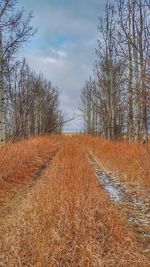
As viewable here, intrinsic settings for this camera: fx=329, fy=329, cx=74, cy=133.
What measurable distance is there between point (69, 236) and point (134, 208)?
2.93 meters

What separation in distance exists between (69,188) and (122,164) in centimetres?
577

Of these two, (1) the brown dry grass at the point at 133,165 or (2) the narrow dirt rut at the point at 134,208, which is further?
(1) the brown dry grass at the point at 133,165

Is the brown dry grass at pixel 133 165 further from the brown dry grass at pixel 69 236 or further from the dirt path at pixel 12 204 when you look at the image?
the brown dry grass at pixel 69 236

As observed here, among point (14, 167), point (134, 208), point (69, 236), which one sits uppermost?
point (14, 167)

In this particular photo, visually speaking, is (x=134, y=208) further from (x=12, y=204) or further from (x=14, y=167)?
(x=14, y=167)

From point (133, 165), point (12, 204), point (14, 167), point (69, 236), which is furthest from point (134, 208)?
point (14, 167)

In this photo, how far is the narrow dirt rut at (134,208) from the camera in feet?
15.6

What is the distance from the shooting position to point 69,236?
3.90 metres

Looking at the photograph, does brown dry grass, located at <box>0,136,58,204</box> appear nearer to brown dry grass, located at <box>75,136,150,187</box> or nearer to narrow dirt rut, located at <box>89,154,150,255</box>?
narrow dirt rut, located at <box>89,154,150,255</box>

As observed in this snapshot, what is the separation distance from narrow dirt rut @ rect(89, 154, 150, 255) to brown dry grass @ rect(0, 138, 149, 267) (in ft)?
1.48

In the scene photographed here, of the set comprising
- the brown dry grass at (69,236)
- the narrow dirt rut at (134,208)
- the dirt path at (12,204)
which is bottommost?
the narrow dirt rut at (134,208)

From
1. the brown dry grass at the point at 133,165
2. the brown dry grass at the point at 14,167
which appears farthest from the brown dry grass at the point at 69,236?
the brown dry grass at the point at 133,165

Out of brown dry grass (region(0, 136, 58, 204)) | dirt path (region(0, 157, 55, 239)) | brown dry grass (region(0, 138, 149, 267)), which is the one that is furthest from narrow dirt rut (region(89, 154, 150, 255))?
brown dry grass (region(0, 136, 58, 204))

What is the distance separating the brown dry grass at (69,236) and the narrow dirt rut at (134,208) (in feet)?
1.48
